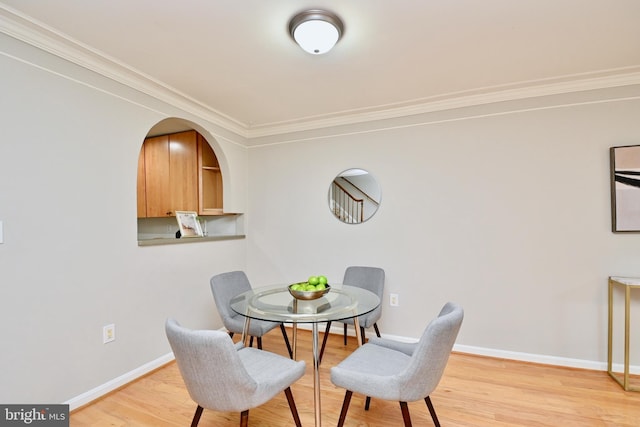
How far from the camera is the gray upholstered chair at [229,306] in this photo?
7.45ft

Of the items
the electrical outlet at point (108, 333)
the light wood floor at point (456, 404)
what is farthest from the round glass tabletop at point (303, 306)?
the electrical outlet at point (108, 333)

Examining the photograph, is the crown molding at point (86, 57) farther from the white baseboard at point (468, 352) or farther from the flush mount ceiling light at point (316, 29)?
the white baseboard at point (468, 352)

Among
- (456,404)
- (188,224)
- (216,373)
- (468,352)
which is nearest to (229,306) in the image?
(216,373)

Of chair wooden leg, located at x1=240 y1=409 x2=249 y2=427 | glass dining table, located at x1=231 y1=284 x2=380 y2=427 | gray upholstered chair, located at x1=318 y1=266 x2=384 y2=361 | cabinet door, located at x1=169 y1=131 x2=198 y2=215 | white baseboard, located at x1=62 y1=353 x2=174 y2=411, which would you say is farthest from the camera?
cabinet door, located at x1=169 y1=131 x2=198 y2=215

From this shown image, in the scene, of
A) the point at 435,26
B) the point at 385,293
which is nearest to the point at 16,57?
the point at 435,26

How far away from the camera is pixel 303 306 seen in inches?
74.5

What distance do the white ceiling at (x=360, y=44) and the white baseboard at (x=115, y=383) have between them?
86.8 inches

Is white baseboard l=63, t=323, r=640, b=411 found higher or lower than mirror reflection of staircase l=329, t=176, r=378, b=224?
lower

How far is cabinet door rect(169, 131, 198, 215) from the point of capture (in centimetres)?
340

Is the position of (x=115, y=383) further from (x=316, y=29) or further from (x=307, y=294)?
(x=316, y=29)

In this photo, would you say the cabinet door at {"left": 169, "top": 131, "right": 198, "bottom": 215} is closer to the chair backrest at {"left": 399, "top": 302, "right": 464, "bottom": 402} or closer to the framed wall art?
the chair backrest at {"left": 399, "top": 302, "right": 464, "bottom": 402}

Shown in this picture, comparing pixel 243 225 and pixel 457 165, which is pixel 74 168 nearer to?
pixel 243 225

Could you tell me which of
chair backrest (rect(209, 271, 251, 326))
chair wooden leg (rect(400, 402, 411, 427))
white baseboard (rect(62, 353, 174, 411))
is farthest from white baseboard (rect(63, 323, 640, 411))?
chair wooden leg (rect(400, 402, 411, 427))

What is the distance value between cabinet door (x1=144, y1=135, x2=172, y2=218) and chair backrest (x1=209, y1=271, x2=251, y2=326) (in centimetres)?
146
